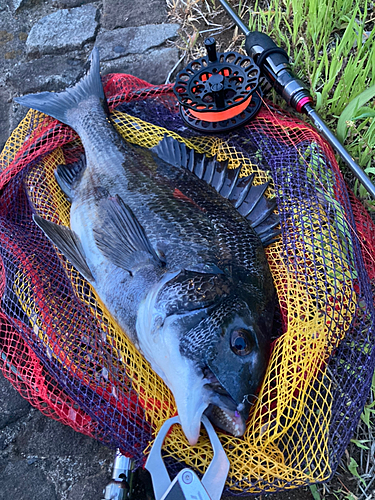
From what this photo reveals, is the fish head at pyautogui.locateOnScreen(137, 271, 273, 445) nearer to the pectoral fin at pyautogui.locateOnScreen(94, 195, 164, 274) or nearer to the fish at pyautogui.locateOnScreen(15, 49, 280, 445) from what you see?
the fish at pyautogui.locateOnScreen(15, 49, 280, 445)

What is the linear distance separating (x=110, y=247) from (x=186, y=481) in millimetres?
1259

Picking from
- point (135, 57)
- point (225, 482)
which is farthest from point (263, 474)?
point (135, 57)

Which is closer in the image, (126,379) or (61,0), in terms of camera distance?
(126,379)

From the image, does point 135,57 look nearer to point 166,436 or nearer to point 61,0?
point 61,0

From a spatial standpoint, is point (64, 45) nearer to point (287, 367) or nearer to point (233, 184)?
point (233, 184)

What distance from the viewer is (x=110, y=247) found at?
2291mm

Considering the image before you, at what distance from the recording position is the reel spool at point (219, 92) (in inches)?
110

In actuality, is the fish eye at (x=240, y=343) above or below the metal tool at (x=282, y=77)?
below

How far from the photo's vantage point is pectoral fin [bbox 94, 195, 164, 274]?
2.18 metres

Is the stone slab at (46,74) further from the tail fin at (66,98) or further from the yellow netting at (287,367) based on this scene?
the yellow netting at (287,367)

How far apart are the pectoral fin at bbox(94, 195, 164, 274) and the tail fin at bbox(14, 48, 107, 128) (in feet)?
3.62

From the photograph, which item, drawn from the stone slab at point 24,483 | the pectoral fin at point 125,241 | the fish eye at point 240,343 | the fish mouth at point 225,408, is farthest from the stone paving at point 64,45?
the fish eye at point 240,343

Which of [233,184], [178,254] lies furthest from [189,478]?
[233,184]

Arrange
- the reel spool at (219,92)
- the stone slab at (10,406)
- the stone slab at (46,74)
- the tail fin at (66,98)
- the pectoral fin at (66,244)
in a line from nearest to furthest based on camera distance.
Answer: the pectoral fin at (66,244)
the stone slab at (10,406)
the reel spool at (219,92)
the tail fin at (66,98)
the stone slab at (46,74)
